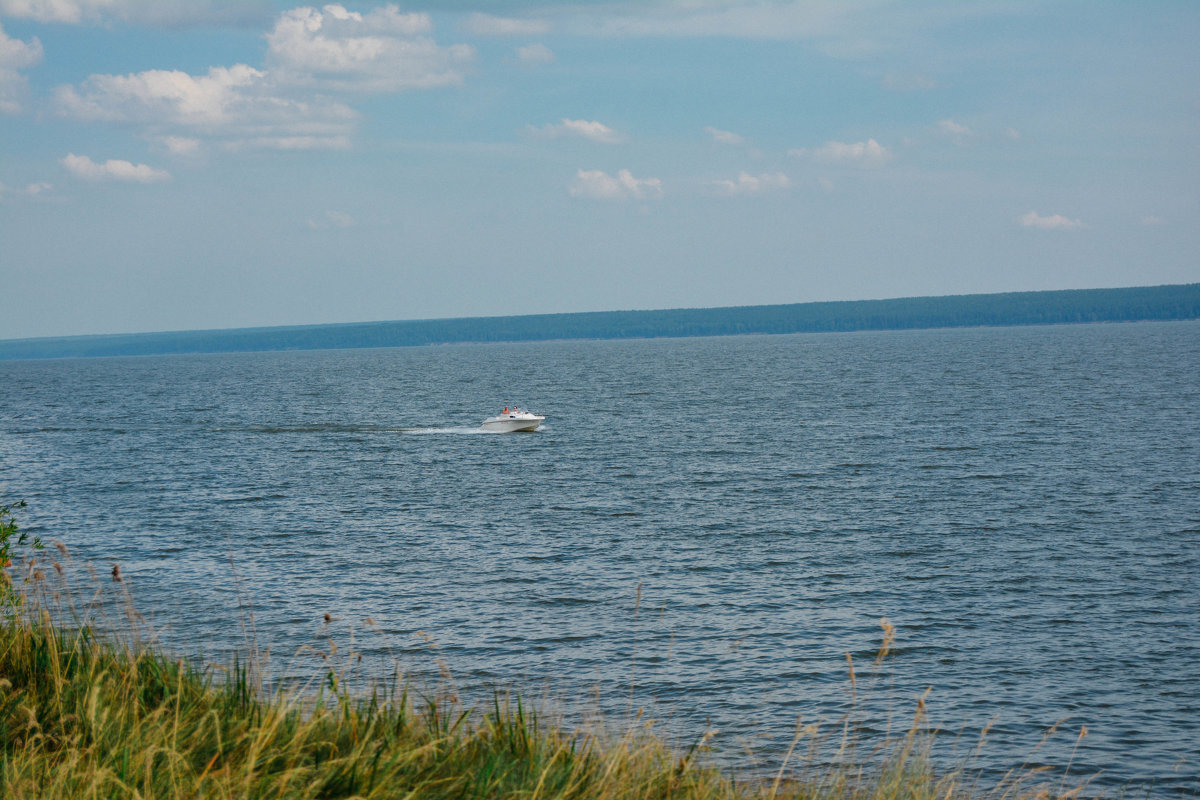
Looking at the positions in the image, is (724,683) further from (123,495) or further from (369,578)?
(123,495)

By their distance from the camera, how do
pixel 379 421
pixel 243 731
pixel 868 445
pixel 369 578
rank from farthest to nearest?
pixel 379 421
pixel 868 445
pixel 369 578
pixel 243 731

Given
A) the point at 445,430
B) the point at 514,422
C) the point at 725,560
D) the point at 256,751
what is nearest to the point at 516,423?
the point at 514,422

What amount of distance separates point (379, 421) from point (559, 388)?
4394 centimetres

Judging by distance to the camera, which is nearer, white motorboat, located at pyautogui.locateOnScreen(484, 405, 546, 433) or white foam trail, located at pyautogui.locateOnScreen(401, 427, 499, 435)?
white motorboat, located at pyautogui.locateOnScreen(484, 405, 546, 433)

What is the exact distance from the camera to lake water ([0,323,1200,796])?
19797 millimetres

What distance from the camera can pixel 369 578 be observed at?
2919cm

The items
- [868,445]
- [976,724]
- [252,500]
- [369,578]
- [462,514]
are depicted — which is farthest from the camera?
[868,445]

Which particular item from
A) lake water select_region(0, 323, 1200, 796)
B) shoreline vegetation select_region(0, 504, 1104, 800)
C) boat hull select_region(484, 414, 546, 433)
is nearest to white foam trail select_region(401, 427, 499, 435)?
lake water select_region(0, 323, 1200, 796)

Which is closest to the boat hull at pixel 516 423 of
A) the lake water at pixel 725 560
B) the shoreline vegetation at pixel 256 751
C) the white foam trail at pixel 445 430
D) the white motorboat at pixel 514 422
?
the white motorboat at pixel 514 422

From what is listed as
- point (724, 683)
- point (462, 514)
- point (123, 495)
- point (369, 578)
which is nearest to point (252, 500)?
point (123, 495)

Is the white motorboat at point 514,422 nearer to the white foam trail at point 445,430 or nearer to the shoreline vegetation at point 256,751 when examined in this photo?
the white foam trail at point 445,430

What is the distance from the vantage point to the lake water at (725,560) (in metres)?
19.8

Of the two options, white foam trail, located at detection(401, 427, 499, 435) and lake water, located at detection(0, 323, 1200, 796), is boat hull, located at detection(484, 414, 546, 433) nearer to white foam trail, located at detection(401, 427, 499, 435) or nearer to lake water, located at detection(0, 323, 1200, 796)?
lake water, located at detection(0, 323, 1200, 796)

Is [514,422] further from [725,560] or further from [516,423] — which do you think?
[725,560]
